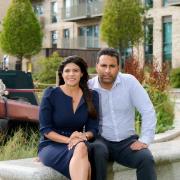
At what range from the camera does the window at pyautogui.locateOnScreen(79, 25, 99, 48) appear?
37812 millimetres

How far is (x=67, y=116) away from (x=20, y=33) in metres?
29.1

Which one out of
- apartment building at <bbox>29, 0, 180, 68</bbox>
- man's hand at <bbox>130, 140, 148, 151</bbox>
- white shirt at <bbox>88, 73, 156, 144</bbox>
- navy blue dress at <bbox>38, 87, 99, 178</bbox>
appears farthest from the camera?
apartment building at <bbox>29, 0, 180, 68</bbox>

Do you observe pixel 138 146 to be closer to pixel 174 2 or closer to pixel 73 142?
pixel 73 142

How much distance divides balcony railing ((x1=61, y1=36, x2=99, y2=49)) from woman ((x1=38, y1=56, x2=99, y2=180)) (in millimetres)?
33358

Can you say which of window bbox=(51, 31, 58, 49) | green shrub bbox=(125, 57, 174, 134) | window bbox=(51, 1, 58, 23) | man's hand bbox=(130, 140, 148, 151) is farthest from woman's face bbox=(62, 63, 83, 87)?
window bbox=(51, 1, 58, 23)

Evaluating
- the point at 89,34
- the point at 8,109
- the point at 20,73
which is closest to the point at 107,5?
the point at 89,34

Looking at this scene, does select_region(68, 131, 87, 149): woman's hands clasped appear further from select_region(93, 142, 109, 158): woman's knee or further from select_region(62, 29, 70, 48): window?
select_region(62, 29, 70, 48): window

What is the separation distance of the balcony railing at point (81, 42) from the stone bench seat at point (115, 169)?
→ 32580 mm

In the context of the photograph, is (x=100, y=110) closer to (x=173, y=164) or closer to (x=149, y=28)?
(x=173, y=164)

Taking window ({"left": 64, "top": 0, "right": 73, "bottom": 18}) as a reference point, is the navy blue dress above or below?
below

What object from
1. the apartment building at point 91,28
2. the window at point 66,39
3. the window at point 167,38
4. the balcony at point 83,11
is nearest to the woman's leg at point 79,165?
the apartment building at point 91,28

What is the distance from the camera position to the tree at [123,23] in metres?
27.7

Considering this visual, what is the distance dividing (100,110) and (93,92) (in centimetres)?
19

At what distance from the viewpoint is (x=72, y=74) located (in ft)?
14.3
